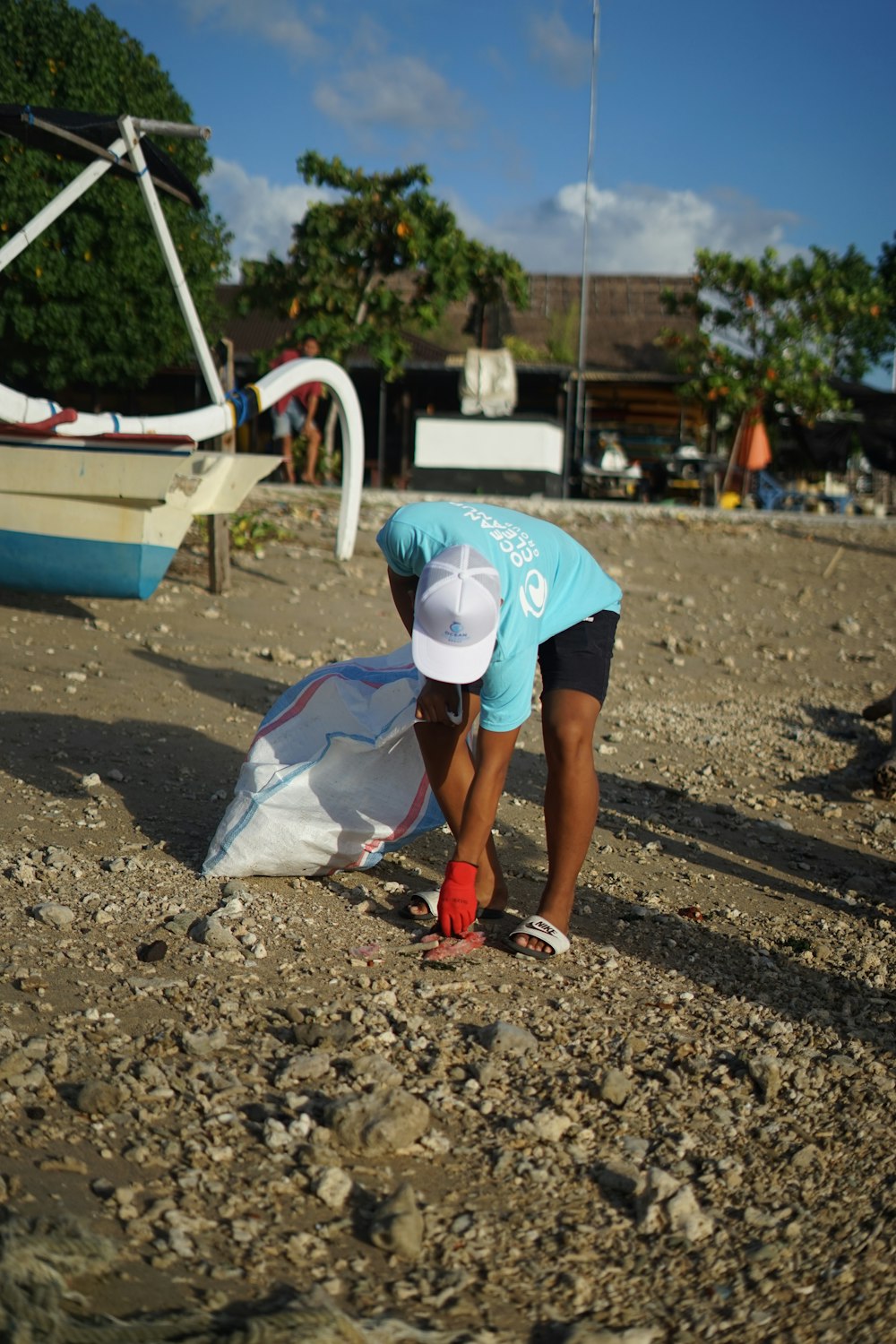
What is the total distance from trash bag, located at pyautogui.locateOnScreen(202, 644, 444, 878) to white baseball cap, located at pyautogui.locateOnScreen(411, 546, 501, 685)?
0.73 metres

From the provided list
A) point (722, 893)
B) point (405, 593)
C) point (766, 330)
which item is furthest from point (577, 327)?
point (405, 593)

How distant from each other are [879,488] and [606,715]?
17265 mm

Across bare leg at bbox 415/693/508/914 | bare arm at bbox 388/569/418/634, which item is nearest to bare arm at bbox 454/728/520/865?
bare leg at bbox 415/693/508/914

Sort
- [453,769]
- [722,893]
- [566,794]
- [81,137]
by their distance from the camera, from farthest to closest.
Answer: [81,137]
[722,893]
[453,769]
[566,794]

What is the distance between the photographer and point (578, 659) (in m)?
3.36

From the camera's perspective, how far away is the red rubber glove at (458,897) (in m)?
3.22

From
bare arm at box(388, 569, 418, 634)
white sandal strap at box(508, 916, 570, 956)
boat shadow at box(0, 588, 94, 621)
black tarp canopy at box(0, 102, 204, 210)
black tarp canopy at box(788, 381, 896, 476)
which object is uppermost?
Result: black tarp canopy at box(0, 102, 204, 210)

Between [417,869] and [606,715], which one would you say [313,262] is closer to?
[606,715]

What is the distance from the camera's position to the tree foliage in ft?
51.7

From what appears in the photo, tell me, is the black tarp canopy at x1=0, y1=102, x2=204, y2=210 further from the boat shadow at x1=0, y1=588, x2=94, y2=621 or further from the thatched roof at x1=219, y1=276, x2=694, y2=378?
the thatched roof at x1=219, y1=276, x2=694, y2=378

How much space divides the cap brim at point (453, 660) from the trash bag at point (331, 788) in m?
0.73

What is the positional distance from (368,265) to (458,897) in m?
14.3

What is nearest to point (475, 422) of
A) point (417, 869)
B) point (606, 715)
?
point (606, 715)

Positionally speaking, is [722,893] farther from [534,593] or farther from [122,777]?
[122,777]
